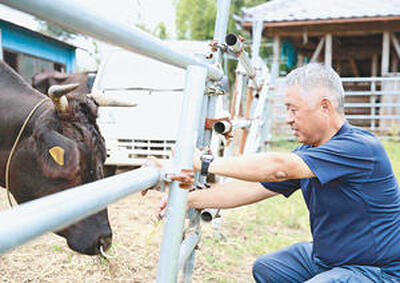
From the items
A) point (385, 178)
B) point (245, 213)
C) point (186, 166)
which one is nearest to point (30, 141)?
point (186, 166)

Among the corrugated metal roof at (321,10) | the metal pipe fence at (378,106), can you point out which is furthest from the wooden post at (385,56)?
the corrugated metal roof at (321,10)

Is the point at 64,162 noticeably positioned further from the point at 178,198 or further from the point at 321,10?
the point at 321,10

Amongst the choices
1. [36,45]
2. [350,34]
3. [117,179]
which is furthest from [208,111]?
[350,34]

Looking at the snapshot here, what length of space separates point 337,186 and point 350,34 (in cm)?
1436

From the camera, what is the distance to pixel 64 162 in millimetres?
2607

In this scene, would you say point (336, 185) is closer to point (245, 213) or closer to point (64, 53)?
point (245, 213)

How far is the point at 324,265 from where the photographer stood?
85.5 inches

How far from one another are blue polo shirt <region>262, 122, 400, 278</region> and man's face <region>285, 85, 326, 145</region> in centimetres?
10

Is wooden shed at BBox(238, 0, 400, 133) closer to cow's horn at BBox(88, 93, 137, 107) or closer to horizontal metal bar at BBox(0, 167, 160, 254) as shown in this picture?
cow's horn at BBox(88, 93, 137, 107)

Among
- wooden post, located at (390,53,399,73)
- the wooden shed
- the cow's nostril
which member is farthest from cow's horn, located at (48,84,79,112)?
wooden post, located at (390,53,399,73)

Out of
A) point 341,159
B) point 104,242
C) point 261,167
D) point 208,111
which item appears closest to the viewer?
point 261,167

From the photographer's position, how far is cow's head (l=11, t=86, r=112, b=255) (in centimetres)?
262

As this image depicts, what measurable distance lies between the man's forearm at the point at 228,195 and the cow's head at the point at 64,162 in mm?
837

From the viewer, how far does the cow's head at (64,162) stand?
2625 mm
